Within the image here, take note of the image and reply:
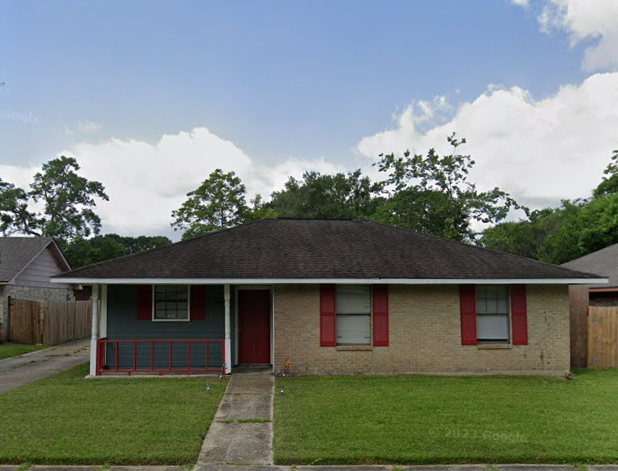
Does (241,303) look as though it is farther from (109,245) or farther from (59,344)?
(109,245)

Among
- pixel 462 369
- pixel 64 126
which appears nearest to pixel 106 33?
pixel 64 126

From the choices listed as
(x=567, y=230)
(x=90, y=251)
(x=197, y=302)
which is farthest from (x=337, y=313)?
(x=90, y=251)

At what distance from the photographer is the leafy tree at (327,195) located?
162 feet

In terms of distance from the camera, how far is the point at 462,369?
38.0ft

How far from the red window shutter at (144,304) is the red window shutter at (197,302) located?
1.02m

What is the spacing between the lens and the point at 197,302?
12016 millimetres

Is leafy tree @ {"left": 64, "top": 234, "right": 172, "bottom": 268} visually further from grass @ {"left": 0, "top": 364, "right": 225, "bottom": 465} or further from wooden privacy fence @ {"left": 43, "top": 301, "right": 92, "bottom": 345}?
grass @ {"left": 0, "top": 364, "right": 225, "bottom": 465}

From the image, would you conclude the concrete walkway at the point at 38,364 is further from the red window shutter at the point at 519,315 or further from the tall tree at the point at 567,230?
the tall tree at the point at 567,230

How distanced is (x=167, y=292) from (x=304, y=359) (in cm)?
383

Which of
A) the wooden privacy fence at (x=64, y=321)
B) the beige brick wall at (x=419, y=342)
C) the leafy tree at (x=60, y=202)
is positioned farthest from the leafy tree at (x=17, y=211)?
the beige brick wall at (x=419, y=342)

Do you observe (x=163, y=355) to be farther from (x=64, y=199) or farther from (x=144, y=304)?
(x=64, y=199)

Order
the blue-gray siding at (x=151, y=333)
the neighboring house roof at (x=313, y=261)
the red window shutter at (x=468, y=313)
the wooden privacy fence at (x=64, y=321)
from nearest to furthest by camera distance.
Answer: the neighboring house roof at (x=313, y=261) < the red window shutter at (x=468, y=313) < the blue-gray siding at (x=151, y=333) < the wooden privacy fence at (x=64, y=321)

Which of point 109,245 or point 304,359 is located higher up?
point 109,245

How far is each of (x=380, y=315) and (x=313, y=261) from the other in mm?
2113
